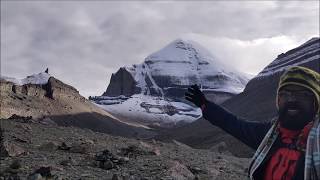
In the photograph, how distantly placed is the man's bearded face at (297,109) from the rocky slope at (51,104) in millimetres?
49497

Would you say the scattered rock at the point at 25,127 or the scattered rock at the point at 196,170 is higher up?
the scattered rock at the point at 25,127

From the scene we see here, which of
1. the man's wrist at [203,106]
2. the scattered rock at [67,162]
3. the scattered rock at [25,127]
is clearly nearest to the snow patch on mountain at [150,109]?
the scattered rock at [25,127]

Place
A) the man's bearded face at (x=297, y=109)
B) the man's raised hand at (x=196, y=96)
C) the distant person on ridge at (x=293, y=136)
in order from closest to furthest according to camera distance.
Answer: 1. the distant person on ridge at (x=293, y=136)
2. the man's bearded face at (x=297, y=109)
3. the man's raised hand at (x=196, y=96)

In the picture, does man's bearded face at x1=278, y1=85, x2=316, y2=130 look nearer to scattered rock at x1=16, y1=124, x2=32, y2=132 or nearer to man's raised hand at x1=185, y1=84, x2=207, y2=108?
man's raised hand at x1=185, y1=84, x2=207, y2=108

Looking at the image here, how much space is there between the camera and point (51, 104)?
71812 mm

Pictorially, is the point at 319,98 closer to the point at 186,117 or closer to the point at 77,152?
the point at 77,152

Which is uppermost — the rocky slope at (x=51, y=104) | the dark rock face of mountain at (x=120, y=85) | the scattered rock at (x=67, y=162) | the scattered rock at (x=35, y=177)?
the dark rock face of mountain at (x=120, y=85)

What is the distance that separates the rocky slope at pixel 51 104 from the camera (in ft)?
191

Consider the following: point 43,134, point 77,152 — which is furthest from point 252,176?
point 43,134

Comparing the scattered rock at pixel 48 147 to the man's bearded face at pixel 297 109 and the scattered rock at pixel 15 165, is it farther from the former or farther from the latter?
the man's bearded face at pixel 297 109

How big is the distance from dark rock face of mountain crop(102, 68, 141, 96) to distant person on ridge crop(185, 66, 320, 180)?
191343mm

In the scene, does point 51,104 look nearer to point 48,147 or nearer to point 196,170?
point 48,147

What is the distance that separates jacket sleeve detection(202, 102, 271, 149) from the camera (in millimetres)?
3779

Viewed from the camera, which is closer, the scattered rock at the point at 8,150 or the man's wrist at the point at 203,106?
the man's wrist at the point at 203,106
